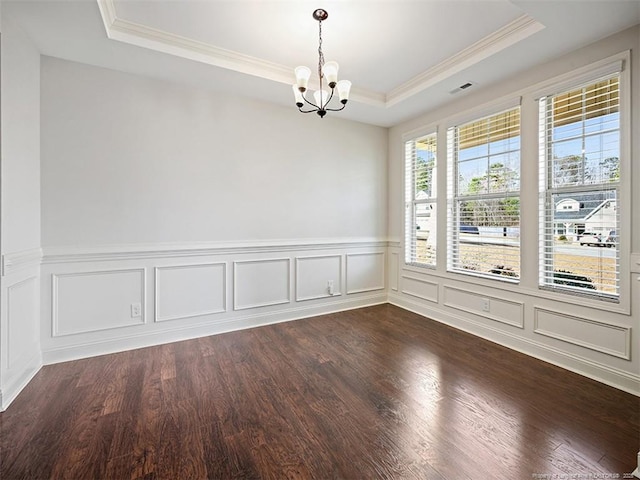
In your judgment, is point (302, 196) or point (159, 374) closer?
point (159, 374)

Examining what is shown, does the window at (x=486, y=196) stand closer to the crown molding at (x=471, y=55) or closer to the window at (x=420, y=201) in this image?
the window at (x=420, y=201)

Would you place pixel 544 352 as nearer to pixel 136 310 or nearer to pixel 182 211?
pixel 182 211

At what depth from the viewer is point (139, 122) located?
305 centimetres

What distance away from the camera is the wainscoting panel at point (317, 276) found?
4.04 m

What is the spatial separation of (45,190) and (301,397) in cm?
285

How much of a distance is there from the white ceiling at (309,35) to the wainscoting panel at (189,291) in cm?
201

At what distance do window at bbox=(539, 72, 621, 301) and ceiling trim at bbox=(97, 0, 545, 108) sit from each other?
72 centimetres

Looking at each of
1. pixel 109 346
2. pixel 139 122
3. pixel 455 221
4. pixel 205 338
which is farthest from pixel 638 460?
pixel 139 122

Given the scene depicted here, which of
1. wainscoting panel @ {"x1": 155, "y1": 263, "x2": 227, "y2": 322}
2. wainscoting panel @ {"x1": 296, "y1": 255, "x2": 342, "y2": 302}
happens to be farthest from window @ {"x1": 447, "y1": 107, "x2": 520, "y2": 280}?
wainscoting panel @ {"x1": 155, "y1": 263, "x2": 227, "y2": 322}

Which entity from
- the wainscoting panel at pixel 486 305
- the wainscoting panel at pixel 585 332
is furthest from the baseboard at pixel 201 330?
the wainscoting panel at pixel 585 332

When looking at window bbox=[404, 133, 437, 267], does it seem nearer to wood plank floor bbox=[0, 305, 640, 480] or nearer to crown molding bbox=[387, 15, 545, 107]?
crown molding bbox=[387, 15, 545, 107]

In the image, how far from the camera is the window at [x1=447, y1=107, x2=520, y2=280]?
3.12 meters

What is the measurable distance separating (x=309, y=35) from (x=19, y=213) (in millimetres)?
2723

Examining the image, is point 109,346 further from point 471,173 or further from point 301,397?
point 471,173
